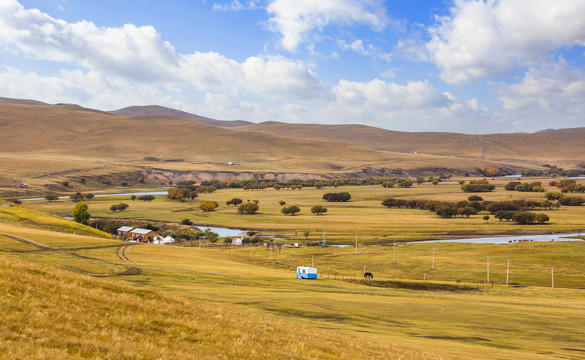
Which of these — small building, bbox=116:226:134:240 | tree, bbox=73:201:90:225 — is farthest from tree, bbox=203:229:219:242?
tree, bbox=73:201:90:225

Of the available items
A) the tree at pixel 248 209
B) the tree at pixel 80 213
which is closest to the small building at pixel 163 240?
the tree at pixel 80 213

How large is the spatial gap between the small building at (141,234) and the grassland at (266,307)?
96.8 feet

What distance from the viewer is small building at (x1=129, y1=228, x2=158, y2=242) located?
4589 inches

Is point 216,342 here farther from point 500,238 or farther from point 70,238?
point 500,238

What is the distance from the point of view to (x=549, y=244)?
→ 323 ft

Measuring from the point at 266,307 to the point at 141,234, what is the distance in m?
87.7

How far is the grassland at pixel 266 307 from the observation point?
16.7 m

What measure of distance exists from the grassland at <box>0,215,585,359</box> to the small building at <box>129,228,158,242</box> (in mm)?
29492

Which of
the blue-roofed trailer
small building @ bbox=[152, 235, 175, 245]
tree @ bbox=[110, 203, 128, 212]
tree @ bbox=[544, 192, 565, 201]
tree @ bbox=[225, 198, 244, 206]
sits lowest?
small building @ bbox=[152, 235, 175, 245]

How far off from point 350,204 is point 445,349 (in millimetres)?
157706

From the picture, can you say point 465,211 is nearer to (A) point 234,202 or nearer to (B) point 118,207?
(A) point 234,202

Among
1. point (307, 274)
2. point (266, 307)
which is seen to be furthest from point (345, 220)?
point (266, 307)

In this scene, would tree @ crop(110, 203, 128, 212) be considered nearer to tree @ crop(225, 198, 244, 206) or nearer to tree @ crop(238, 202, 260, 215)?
tree @ crop(225, 198, 244, 206)

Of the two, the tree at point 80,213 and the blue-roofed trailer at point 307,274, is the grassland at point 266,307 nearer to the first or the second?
the blue-roofed trailer at point 307,274
